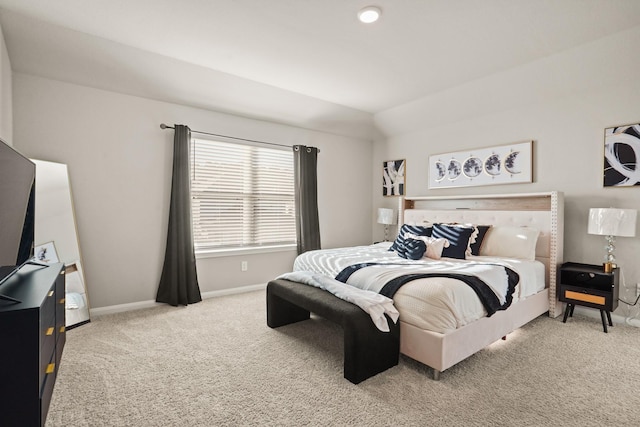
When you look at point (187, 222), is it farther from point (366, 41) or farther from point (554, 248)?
point (554, 248)

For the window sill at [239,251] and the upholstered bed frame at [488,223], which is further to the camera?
the window sill at [239,251]

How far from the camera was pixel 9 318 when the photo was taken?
3.98ft

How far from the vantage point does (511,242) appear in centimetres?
343

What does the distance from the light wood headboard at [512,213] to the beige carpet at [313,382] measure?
712mm

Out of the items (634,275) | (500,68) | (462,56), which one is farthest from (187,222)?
(634,275)

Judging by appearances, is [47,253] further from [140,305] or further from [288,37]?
[288,37]

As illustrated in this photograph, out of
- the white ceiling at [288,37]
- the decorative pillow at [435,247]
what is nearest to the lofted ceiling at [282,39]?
the white ceiling at [288,37]

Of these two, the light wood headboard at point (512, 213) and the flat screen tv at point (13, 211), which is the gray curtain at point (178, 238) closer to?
the flat screen tv at point (13, 211)

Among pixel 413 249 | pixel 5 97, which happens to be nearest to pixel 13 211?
pixel 5 97

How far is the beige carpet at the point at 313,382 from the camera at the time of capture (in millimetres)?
1719

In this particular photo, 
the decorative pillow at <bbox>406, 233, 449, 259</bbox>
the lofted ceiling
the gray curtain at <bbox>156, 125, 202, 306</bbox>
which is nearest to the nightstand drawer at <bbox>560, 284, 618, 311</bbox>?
the decorative pillow at <bbox>406, 233, 449, 259</bbox>

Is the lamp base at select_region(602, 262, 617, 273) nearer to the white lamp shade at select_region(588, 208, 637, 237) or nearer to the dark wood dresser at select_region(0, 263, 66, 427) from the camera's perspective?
the white lamp shade at select_region(588, 208, 637, 237)

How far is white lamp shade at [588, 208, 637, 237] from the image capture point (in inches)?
108

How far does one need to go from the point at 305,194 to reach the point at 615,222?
3370 mm
